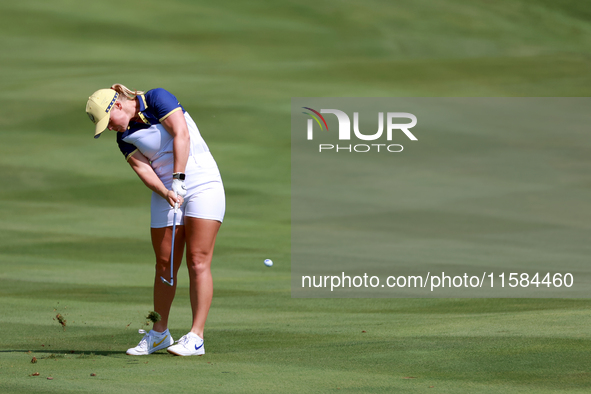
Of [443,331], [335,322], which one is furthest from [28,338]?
[443,331]

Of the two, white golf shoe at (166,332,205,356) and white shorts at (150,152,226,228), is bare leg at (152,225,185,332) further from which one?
white golf shoe at (166,332,205,356)

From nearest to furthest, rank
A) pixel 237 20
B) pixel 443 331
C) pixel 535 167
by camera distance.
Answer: pixel 443 331 < pixel 535 167 < pixel 237 20

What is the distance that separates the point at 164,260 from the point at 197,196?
449 mm

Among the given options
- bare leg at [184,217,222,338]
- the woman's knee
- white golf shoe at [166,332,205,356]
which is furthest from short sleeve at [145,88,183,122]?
white golf shoe at [166,332,205,356]

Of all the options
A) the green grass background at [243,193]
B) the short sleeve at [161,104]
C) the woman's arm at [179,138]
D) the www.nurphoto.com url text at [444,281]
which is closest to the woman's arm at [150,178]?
the woman's arm at [179,138]

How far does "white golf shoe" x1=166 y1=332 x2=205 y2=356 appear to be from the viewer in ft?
15.0

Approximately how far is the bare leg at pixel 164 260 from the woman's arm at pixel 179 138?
0.39 meters

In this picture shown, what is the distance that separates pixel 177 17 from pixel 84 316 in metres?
17.3

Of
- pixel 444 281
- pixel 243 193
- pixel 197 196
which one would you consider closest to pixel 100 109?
pixel 197 196

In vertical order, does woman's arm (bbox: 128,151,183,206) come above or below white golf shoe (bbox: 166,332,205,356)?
above

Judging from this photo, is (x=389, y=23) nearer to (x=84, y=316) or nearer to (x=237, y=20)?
(x=237, y=20)

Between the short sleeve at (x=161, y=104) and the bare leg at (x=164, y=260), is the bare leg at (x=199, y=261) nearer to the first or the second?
the bare leg at (x=164, y=260)

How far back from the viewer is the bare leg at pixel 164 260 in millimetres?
4703

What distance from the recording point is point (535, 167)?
15688mm
